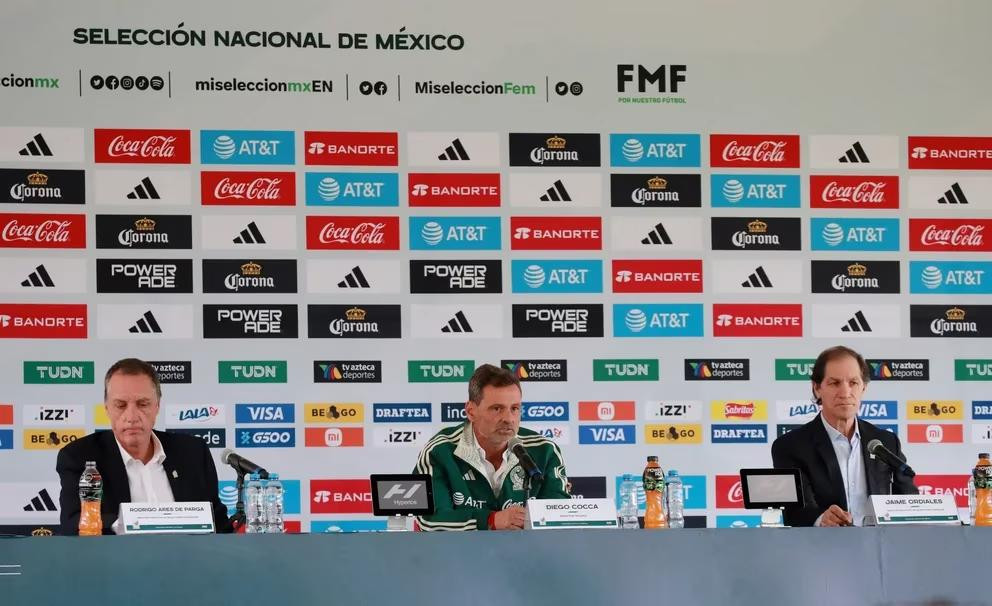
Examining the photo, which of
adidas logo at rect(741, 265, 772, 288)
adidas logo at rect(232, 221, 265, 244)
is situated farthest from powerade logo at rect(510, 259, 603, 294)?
adidas logo at rect(232, 221, 265, 244)

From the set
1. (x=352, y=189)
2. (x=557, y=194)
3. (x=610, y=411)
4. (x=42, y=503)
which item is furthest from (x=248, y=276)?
(x=610, y=411)

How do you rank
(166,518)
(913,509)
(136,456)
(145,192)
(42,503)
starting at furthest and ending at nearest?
(145,192), (42,503), (136,456), (913,509), (166,518)

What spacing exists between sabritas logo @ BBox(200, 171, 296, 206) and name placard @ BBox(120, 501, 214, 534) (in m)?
2.62

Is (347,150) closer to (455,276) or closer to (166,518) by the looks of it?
(455,276)

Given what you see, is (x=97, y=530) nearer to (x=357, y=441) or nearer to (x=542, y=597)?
(x=542, y=597)

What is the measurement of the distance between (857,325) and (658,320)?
3.21 ft

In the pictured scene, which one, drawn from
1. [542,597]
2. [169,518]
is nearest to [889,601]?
[542,597]

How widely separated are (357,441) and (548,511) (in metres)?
2.46

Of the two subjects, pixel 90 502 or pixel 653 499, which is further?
pixel 653 499

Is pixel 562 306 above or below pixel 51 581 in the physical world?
above

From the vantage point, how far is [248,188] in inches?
220

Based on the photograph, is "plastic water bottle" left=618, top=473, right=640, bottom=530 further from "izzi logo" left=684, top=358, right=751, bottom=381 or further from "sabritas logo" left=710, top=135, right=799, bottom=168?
"sabritas logo" left=710, top=135, right=799, bottom=168

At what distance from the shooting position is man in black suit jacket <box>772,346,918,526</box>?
419cm

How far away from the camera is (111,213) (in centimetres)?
551
